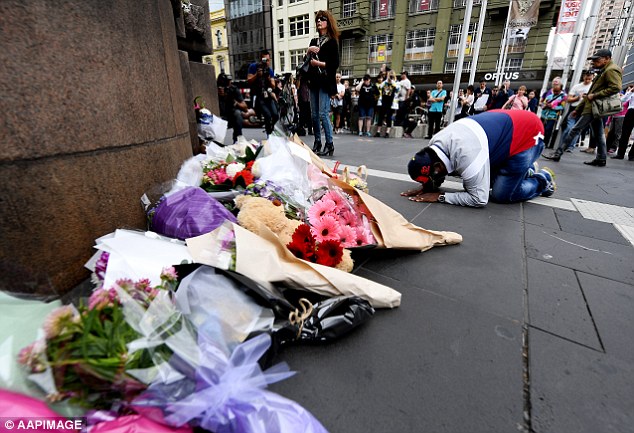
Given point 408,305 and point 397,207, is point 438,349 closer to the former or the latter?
point 408,305

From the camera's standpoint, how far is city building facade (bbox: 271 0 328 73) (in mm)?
29250

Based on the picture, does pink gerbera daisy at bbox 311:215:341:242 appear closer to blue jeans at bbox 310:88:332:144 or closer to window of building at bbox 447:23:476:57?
blue jeans at bbox 310:88:332:144

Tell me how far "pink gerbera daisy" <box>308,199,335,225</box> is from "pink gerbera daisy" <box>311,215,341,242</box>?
65 mm

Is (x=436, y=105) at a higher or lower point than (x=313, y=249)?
higher

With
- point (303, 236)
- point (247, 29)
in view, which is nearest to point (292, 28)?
point (247, 29)

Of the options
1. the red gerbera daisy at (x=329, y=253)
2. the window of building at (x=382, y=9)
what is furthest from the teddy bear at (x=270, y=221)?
the window of building at (x=382, y=9)

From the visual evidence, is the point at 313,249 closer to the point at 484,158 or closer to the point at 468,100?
the point at 484,158

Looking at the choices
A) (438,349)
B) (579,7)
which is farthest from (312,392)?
(579,7)

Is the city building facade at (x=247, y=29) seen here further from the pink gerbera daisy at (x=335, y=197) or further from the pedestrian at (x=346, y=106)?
the pink gerbera daisy at (x=335, y=197)

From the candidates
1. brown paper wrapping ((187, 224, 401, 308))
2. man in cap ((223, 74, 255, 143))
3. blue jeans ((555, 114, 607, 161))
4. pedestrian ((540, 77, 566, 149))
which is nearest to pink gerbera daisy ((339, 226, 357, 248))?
brown paper wrapping ((187, 224, 401, 308))

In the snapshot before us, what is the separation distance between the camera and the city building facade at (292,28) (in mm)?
29250

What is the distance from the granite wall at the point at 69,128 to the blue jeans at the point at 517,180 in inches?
141

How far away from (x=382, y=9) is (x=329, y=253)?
30.1 m

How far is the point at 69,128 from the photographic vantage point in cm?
159
